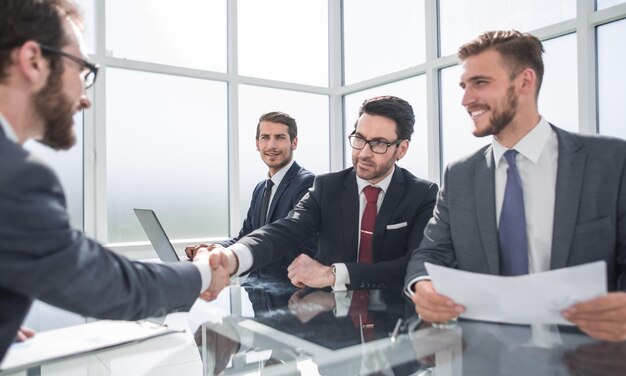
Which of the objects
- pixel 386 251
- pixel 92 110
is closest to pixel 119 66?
pixel 92 110

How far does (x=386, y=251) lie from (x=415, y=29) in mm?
3423

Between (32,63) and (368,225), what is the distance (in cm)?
176

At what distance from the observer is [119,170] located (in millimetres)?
4500

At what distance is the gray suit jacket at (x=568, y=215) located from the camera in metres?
1.64

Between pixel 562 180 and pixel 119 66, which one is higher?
pixel 119 66

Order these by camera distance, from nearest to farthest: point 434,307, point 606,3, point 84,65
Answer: point 84,65 → point 434,307 → point 606,3

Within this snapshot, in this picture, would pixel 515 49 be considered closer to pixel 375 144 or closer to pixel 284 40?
pixel 375 144

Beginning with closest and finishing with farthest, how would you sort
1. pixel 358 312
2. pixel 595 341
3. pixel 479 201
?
1. pixel 595 341
2. pixel 358 312
3. pixel 479 201

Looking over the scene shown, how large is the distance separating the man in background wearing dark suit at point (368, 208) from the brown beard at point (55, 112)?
3.65ft

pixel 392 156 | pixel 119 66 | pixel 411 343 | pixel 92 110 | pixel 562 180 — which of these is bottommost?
pixel 411 343

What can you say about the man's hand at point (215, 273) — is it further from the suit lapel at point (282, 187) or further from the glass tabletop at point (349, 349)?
the suit lapel at point (282, 187)

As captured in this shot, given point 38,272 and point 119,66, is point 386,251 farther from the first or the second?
point 119,66

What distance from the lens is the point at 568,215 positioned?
1.67 metres

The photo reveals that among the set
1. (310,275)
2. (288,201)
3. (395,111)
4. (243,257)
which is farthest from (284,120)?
(310,275)
